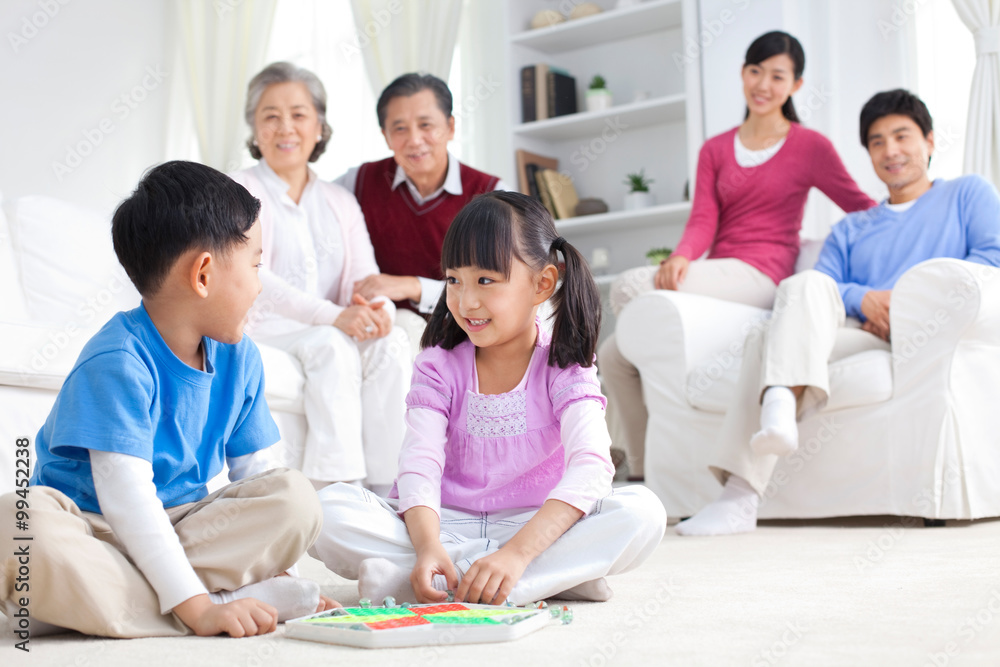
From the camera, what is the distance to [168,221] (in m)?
1.04

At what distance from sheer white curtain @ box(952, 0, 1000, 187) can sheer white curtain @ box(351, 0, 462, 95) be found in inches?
82.9

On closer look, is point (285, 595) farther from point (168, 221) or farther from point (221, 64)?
point (221, 64)

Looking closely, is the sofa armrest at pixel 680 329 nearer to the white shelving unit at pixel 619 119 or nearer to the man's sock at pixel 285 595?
the white shelving unit at pixel 619 119

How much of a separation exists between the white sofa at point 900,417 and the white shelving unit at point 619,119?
4.99 ft

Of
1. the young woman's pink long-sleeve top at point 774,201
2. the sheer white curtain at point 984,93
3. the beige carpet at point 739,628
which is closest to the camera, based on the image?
the beige carpet at point 739,628

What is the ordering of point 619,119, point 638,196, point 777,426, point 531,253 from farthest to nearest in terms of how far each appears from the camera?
Result: point 619,119
point 638,196
point 777,426
point 531,253

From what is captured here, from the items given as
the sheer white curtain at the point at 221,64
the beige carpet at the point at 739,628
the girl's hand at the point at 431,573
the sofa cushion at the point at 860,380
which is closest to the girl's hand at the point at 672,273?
the sofa cushion at the point at 860,380

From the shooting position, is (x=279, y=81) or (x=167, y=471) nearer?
(x=167, y=471)

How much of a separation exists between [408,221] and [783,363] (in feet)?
3.70

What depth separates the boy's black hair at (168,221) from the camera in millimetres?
1047

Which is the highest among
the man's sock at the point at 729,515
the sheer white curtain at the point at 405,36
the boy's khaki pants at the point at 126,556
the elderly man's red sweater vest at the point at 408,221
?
the sheer white curtain at the point at 405,36

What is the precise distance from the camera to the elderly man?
251cm

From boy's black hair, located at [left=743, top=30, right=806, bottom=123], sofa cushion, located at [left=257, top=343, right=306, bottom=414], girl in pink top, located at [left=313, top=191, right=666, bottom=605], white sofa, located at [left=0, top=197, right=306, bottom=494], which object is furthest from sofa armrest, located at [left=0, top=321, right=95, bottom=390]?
boy's black hair, located at [left=743, top=30, right=806, bottom=123]

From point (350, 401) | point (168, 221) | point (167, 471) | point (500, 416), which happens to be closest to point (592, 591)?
point (500, 416)
